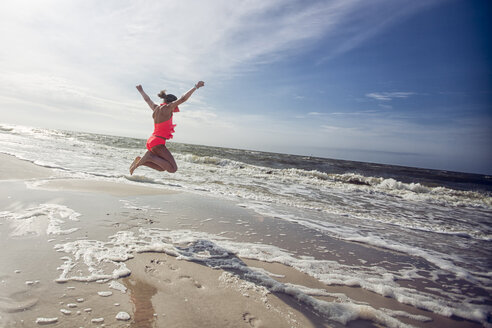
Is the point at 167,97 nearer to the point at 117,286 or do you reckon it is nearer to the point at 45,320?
the point at 117,286

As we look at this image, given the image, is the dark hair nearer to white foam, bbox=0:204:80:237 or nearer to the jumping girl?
the jumping girl

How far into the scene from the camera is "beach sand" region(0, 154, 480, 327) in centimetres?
219

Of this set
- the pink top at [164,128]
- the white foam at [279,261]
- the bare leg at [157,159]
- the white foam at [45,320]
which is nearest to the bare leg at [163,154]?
the bare leg at [157,159]

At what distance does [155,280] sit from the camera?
278 cm

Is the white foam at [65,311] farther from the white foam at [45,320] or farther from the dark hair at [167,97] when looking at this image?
the dark hair at [167,97]

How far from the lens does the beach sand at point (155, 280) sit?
86.2 inches

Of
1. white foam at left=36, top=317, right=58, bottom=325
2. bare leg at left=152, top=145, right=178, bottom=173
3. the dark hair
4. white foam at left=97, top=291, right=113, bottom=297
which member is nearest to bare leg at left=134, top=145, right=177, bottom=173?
bare leg at left=152, top=145, right=178, bottom=173

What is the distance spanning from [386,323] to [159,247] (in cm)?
286

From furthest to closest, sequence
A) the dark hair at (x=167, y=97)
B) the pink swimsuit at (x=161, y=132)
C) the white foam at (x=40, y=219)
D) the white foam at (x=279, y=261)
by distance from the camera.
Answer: the pink swimsuit at (x=161, y=132)
the dark hair at (x=167, y=97)
the white foam at (x=40, y=219)
the white foam at (x=279, y=261)

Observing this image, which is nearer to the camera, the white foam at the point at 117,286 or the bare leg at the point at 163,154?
the white foam at the point at 117,286

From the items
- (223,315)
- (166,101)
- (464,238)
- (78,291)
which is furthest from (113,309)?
(464,238)

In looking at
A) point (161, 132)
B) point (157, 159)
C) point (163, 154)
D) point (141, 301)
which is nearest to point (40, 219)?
point (157, 159)

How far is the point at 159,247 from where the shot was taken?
141 inches

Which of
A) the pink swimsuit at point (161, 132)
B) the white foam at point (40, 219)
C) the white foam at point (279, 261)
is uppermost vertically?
the pink swimsuit at point (161, 132)
